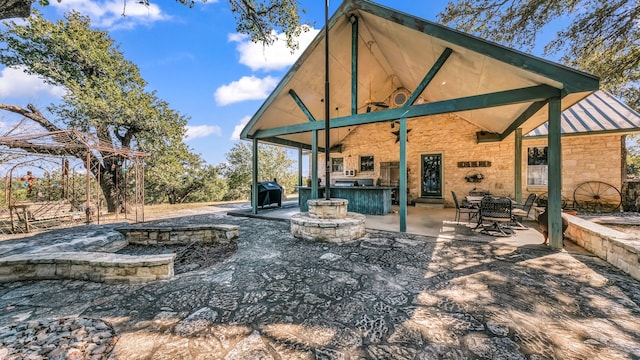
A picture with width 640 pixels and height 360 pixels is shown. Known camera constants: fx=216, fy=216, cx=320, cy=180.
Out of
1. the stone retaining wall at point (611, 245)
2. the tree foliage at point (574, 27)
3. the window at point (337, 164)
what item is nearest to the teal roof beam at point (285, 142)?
the window at point (337, 164)

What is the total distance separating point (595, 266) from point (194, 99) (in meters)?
14.2

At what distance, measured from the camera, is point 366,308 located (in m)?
2.09

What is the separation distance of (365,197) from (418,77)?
4.20m

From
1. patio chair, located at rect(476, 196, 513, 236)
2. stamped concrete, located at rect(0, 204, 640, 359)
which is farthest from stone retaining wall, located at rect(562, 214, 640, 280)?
patio chair, located at rect(476, 196, 513, 236)

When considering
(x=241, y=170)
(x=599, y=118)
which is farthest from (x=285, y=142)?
(x=599, y=118)

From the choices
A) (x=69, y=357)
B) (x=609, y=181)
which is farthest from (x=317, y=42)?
(x=609, y=181)

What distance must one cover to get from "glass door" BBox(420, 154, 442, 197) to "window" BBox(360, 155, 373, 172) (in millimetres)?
2358

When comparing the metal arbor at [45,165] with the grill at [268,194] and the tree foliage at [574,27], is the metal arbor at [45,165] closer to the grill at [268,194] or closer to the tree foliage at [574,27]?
the grill at [268,194]

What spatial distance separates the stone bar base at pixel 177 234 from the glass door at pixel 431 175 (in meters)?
8.27

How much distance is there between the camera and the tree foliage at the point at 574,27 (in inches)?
181

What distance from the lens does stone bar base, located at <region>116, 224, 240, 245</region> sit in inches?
177

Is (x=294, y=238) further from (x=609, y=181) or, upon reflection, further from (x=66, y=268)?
(x=609, y=181)

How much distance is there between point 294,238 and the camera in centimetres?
462

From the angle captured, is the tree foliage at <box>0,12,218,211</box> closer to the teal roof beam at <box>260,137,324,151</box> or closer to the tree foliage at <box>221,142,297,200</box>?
the teal roof beam at <box>260,137,324,151</box>
